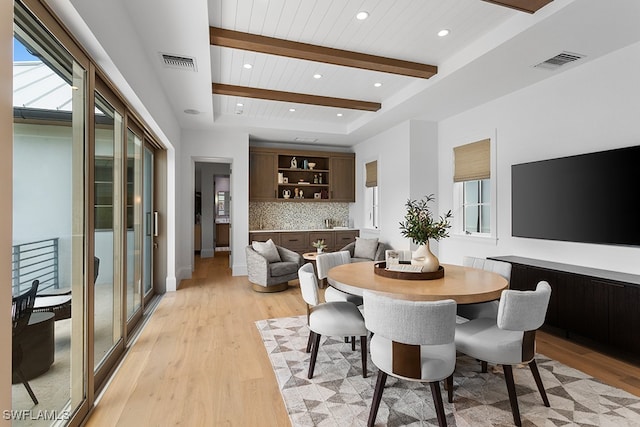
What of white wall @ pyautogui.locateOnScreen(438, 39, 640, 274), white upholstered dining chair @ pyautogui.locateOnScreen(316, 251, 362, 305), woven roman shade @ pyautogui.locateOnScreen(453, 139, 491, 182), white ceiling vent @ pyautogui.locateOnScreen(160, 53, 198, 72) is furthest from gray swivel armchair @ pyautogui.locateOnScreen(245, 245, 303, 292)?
woven roman shade @ pyautogui.locateOnScreen(453, 139, 491, 182)

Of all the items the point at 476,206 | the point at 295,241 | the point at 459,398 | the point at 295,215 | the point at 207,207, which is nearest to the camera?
the point at 459,398

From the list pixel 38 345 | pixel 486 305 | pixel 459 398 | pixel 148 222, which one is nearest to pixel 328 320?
pixel 459 398

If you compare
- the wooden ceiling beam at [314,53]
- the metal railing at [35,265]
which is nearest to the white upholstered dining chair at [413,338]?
the metal railing at [35,265]

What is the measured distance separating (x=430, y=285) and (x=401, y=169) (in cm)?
367

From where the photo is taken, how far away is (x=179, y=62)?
338 cm

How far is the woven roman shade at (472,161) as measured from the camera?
15.1ft

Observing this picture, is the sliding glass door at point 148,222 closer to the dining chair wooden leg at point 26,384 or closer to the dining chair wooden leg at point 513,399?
the dining chair wooden leg at point 26,384

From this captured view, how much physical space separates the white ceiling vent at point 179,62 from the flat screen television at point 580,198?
3855mm

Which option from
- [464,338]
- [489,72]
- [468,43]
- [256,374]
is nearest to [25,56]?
[256,374]

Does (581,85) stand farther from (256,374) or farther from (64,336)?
(64,336)

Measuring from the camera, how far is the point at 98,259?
2.46m

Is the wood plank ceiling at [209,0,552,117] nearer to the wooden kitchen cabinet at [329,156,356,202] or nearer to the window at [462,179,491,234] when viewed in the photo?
the window at [462,179,491,234]

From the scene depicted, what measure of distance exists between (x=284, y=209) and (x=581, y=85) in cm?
546

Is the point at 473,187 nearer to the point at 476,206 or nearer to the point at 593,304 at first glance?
the point at 476,206
